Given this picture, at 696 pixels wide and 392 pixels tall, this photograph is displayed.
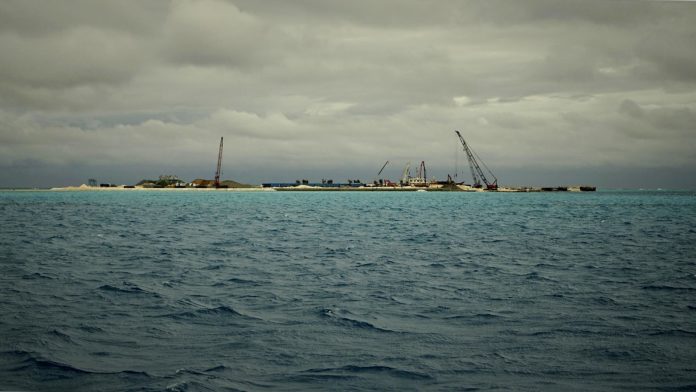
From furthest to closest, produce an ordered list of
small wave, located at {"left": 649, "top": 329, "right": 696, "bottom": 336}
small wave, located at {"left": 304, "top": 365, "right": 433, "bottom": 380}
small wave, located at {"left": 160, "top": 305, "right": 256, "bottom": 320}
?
small wave, located at {"left": 160, "top": 305, "right": 256, "bottom": 320}
small wave, located at {"left": 649, "top": 329, "right": 696, "bottom": 336}
small wave, located at {"left": 304, "top": 365, "right": 433, "bottom": 380}

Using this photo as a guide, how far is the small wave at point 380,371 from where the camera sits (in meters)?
8.67

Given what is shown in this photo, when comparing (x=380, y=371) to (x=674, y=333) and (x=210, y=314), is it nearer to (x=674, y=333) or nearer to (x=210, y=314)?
Answer: (x=210, y=314)

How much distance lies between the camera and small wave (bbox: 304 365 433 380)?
28.5 ft

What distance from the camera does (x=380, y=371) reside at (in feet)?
29.2

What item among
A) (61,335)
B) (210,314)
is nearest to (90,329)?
(61,335)

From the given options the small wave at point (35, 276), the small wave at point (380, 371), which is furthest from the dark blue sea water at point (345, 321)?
the small wave at point (35, 276)

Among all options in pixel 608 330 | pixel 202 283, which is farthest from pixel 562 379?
pixel 202 283

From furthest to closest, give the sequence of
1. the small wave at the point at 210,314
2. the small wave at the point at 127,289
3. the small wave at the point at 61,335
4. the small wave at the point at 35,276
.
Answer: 1. the small wave at the point at 35,276
2. the small wave at the point at 127,289
3. the small wave at the point at 210,314
4. the small wave at the point at 61,335

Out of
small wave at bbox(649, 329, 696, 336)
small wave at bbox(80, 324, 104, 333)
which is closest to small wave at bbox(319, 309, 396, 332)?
small wave at bbox(80, 324, 104, 333)

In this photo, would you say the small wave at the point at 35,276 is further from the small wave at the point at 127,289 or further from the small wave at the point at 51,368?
the small wave at the point at 51,368

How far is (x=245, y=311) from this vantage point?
13.0 meters

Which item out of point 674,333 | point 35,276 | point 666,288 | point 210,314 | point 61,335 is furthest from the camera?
point 35,276

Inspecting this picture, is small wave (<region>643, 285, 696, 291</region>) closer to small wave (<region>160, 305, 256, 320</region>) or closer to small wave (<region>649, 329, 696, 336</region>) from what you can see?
small wave (<region>649, 329, 696, 336</region>)

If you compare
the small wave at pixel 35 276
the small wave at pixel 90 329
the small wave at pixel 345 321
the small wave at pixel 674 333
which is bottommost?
the small wave at pixel 35 276
